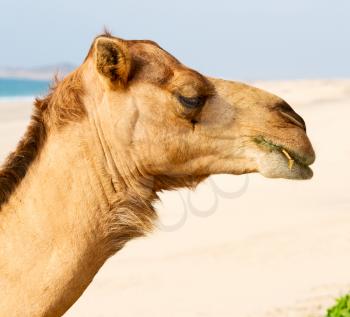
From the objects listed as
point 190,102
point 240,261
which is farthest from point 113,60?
point 240,261

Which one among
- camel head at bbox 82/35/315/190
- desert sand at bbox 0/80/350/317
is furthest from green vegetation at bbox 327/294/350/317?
camel head at bbox 82/35/315/190

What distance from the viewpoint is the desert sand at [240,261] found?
33.3 feet

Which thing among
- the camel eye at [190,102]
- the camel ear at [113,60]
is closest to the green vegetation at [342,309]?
the camel eye at [190,102]

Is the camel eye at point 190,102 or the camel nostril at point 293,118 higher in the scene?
the camel eye at point 190,102

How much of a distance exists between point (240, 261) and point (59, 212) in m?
9.01

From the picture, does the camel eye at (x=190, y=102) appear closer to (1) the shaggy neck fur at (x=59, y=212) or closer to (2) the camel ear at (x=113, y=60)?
(2) the camel ear at (x=113, y=60)

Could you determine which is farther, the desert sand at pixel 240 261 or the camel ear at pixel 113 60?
the desert sand at pixel 240 261

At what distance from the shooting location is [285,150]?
3.49 m

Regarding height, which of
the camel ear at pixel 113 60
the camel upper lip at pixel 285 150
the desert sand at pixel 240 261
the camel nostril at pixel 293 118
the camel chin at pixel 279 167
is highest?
the desert sand at pixel 240 261

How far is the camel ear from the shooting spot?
136 inches

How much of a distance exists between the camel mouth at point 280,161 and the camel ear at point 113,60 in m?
0.63

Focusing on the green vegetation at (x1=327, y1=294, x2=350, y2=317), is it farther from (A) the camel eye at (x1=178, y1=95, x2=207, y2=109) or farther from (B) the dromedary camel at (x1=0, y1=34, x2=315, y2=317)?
(A) the camel eye at (x1=178, y1=95, x2=207, y2=109)

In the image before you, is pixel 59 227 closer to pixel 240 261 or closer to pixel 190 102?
pixel 190 102

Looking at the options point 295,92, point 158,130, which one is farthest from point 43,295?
point 295,92
